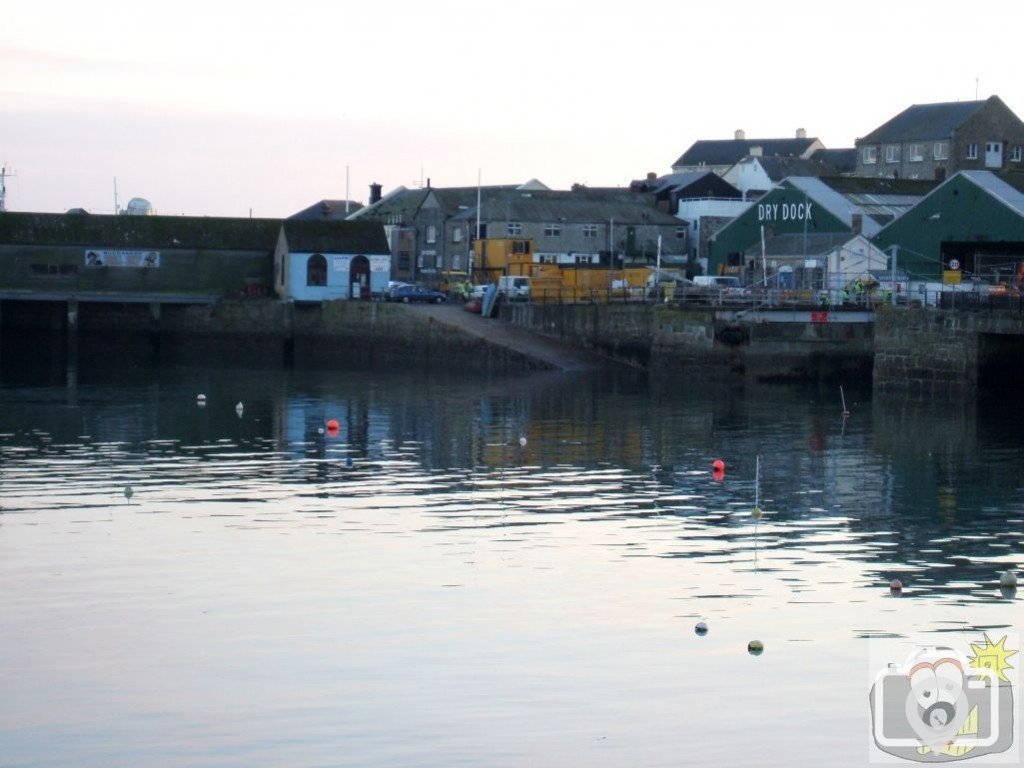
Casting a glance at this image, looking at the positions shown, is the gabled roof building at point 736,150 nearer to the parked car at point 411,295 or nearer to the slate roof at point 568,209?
the slate roof at point 568,209

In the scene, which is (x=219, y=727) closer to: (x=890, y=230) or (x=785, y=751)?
(x=785, y=751)

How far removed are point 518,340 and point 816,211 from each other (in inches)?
799

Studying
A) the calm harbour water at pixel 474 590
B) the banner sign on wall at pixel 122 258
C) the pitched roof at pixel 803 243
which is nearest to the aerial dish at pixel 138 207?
the banner sign on wall at pixel 122 258

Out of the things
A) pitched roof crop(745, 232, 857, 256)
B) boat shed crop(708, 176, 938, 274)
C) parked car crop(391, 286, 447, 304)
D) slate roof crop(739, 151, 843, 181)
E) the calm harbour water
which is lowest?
the calm harbour water

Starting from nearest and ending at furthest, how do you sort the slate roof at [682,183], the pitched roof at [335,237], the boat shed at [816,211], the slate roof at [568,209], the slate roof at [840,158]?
the boat shed at [816,211], the pitched roof at [335,237], the slate roof at [568,209], the slate roof at [682,183], the slate roof at [840,158]

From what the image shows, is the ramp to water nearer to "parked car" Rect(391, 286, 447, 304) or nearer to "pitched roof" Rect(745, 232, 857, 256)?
"parked car" Rect(391, 286, 447, 304)

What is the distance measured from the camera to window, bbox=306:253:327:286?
8225 cm

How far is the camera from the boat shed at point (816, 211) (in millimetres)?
79812

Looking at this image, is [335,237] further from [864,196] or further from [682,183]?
→ [682,183]

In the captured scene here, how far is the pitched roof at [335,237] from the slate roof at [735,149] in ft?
A: 213

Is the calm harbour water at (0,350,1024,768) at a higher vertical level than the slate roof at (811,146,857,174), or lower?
lower

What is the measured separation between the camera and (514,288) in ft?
252

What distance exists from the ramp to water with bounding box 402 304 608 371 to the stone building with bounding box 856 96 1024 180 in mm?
55180

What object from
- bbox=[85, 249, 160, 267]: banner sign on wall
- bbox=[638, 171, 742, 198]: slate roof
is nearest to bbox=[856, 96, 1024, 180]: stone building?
bbox=[638, 171, 742, 198]: slate roof
